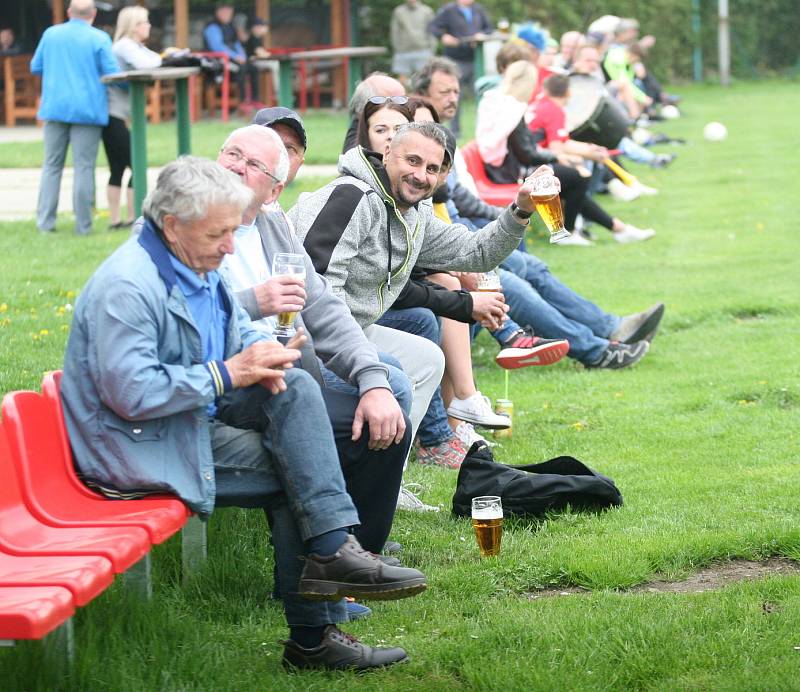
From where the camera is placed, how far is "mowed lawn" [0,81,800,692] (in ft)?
12.9

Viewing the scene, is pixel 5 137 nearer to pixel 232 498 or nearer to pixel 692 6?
pixel 232 498

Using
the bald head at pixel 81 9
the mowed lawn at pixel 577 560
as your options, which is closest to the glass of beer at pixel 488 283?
the mowed lawn at pixel 577 560

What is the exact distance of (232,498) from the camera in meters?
4.05

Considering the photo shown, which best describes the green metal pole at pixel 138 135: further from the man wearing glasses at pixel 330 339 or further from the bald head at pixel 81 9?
the man wearing glasses at pixel 330 339

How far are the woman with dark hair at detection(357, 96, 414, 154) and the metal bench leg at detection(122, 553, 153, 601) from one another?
8.40 feet

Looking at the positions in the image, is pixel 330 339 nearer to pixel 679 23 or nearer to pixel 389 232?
pixel 389 232

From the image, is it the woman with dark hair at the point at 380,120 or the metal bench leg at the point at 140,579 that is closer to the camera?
the metal bench leg at the point at 140,579

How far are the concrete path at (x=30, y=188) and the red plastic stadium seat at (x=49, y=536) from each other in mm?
9153

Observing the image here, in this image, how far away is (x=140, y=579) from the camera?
4352mm

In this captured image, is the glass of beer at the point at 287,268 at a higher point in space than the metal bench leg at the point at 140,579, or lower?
higher

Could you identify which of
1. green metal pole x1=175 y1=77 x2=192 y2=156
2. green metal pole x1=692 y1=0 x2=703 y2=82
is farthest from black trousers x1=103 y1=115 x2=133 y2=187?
green metal pole x1=692 y1=0 x2=703 y2=82

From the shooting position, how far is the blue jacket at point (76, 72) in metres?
12.3

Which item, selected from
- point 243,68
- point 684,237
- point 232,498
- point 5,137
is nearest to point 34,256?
point 684,237

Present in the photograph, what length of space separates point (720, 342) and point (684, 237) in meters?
4.72
